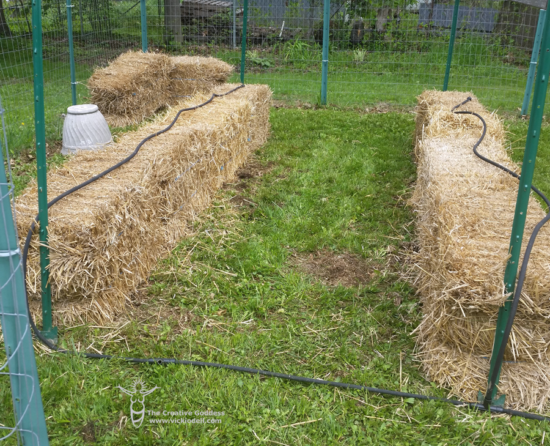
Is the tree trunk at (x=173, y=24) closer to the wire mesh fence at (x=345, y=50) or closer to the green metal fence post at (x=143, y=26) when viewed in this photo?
the wire mesh fence at (x=345, y=50)

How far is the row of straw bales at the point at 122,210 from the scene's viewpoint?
2666 mm

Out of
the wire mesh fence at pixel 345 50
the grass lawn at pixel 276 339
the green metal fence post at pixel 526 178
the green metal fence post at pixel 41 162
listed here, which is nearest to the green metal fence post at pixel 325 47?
the wire mesh fence at pixel 345 50

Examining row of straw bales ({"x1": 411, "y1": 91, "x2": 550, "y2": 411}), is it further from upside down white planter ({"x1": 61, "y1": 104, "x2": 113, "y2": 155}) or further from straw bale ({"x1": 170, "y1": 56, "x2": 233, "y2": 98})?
straw bale ({"x1": 170, "y1": 56, "x2": 233, "y2": 98})

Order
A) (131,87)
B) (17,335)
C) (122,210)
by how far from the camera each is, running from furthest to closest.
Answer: (131,87) → (122,210) → (17,335)

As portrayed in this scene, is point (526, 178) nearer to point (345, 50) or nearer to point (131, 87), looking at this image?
point (131, 87)

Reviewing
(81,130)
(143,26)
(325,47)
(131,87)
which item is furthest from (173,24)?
(81,130)

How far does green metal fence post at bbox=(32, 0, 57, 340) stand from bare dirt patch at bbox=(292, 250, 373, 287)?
1.62 meters

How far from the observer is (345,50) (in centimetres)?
918

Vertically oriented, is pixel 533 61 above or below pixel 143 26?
below

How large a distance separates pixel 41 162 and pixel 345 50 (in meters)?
7.72

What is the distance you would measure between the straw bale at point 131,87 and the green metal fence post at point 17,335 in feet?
16.5

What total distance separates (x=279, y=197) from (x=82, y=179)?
1.86 metres

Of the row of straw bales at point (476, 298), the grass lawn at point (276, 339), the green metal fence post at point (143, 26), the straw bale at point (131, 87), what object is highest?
the green metal fence post at point (143, 26)

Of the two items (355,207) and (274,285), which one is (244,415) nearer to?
(274,285)
